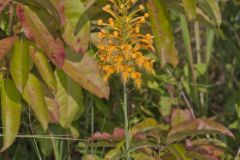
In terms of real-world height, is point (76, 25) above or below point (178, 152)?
above

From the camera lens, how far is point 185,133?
77.0 inches

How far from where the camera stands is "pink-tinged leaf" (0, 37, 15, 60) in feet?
5.82

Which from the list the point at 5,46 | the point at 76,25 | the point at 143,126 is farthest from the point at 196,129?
the point at 5,46

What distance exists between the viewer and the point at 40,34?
70.0 inches

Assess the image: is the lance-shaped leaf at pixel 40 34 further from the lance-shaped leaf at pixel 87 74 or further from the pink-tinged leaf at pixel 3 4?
the lance-shaped leaf at pixel 87 74

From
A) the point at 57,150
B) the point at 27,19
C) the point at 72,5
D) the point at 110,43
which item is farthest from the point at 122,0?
the point at 57,150

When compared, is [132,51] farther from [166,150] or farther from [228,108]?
[228,108]

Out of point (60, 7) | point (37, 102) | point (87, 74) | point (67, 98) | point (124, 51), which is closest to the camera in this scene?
point (124, 51)

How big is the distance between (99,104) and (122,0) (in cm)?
95

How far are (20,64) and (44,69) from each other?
0.12 m

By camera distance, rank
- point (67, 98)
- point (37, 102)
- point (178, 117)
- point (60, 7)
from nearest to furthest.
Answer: point (60, 7) → point (37, 102) → point (67, 98) → point (178, 117)

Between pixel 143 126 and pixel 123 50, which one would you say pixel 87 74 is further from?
pixel 123 50

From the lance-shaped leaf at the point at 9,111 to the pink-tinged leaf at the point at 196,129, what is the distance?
0.51 meters

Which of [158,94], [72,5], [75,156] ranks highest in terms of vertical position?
[72,5]
